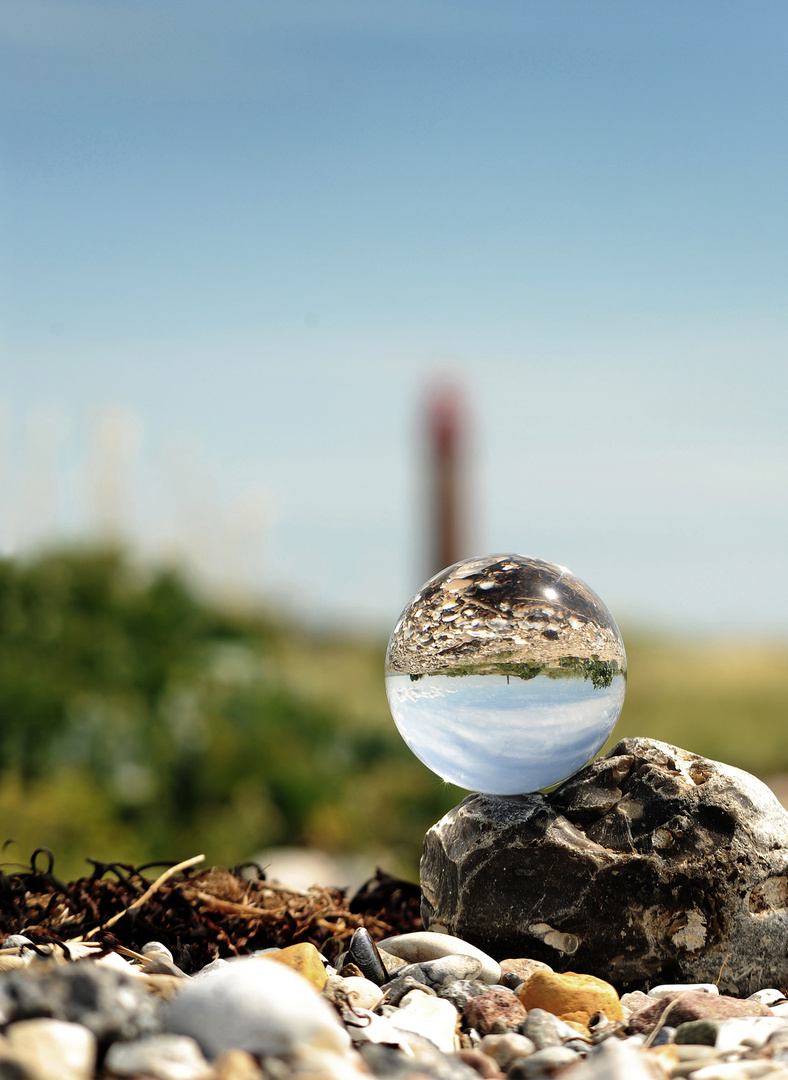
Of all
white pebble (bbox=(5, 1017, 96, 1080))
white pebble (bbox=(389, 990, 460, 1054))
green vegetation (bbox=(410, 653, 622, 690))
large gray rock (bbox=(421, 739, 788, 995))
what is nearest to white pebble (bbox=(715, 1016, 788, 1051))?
large gray rock (bbox=(421, 739, 788, 995))

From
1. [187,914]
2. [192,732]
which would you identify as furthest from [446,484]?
[187,914]

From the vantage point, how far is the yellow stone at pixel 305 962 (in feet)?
10.2

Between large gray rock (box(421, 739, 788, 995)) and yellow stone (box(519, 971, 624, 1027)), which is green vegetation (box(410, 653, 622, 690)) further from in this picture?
yellow stone (box(519, 971, 624, 1027))

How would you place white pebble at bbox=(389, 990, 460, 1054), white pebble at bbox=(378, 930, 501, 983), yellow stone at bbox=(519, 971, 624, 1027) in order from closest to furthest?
white pebble at bbox=(389, 990, 460, 1054) → yellow stone at bbox=(519, 971, 624, 1027) → white pebble at bbox=(378, 930, 501, 983)

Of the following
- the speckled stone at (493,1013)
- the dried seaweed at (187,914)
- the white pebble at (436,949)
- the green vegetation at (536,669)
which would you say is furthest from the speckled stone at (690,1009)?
the dried seaweed at (187,914)

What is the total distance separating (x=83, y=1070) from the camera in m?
2.16

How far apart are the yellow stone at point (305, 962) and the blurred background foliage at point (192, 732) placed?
15.5 feet

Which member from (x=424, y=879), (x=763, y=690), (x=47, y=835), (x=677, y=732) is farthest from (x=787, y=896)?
(x=763, y=690)

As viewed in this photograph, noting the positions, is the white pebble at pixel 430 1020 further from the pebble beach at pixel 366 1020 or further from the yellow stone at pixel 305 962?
the yellow stone at pixel 305 962

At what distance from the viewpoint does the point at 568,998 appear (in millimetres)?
3119

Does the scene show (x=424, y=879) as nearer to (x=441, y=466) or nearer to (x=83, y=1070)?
(x=83, y=1070)

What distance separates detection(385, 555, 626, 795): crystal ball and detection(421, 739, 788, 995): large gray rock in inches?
8.3

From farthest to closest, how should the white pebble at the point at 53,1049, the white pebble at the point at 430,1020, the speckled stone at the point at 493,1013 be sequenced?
the speckled stone at the point at 493,1013
the white pebble at the point at 430,1020
the white pebble at the point at 53,1049

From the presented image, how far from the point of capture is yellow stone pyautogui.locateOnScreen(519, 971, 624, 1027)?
310 centimetres
